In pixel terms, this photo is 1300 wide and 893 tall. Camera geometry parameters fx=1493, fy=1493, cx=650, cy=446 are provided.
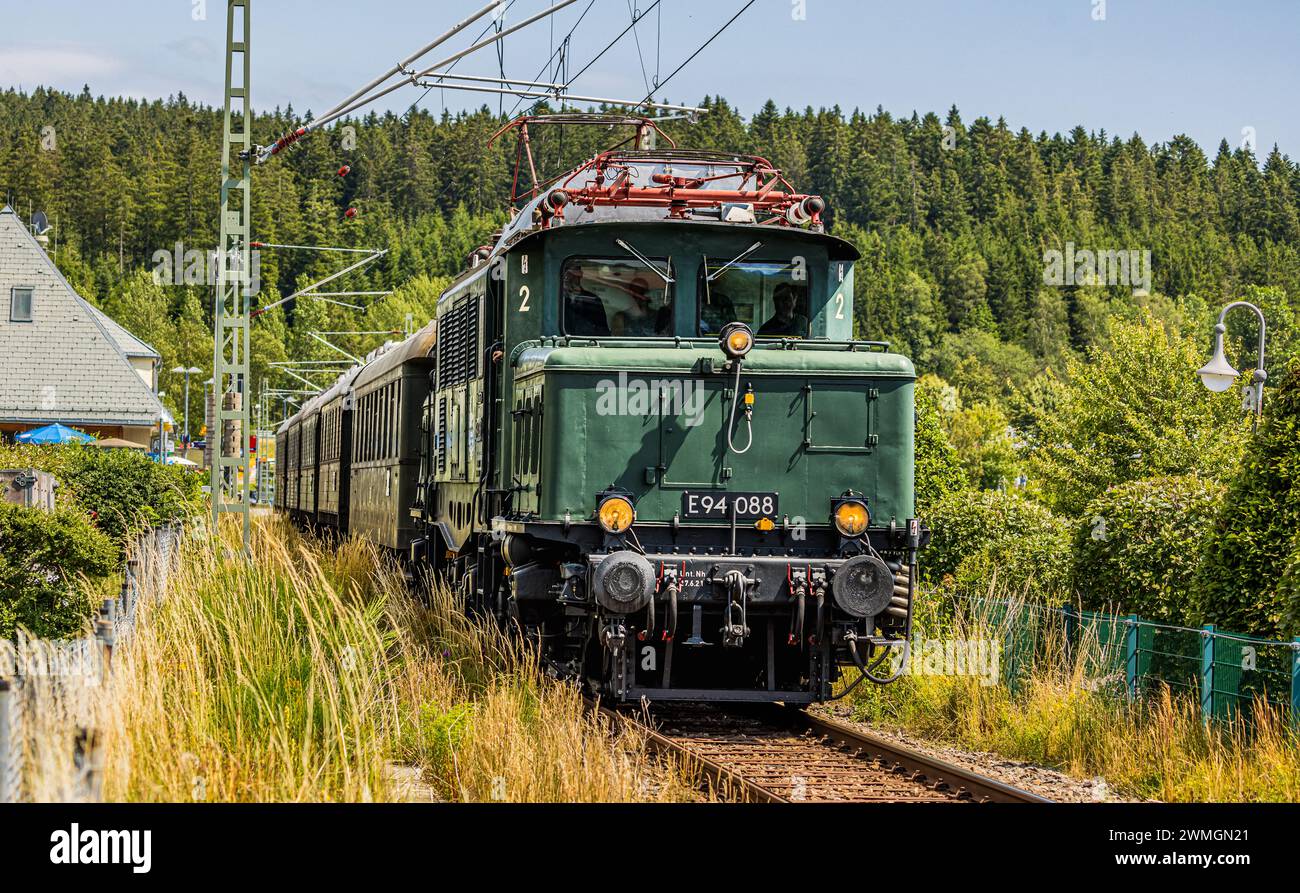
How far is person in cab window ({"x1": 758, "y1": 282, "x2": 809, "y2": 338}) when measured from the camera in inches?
479

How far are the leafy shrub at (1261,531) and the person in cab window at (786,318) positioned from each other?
12.0 ft

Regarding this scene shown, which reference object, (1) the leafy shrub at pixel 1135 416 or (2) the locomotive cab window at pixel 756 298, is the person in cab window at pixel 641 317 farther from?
(1) the leafy shrub at pixel 1135 416

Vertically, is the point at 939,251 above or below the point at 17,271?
above

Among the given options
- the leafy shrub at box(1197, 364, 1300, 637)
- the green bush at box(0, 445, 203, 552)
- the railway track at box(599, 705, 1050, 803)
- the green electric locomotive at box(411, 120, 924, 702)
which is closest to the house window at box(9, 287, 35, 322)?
the green bush at box(0, 445, 203, 552)

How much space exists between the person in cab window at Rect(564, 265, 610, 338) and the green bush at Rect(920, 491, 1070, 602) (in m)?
6.40

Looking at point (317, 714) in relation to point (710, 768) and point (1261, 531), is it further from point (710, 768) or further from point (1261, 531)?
point (1261, 531)

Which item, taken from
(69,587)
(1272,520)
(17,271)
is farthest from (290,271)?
(1272,520)

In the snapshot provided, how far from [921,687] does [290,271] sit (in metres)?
119

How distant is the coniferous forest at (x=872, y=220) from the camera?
113m

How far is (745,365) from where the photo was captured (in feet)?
36.4

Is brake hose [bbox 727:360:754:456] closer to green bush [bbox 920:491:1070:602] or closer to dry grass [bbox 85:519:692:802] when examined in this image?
dry grass [bbox 85:519:692:802]

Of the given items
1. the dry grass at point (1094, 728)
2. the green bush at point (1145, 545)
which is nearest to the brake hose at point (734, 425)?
the dry grass at point (1094, 728)

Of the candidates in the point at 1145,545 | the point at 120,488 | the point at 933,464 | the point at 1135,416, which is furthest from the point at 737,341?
the point at 1135,416

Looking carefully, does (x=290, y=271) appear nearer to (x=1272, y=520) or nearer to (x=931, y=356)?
(x=931, y=356)
